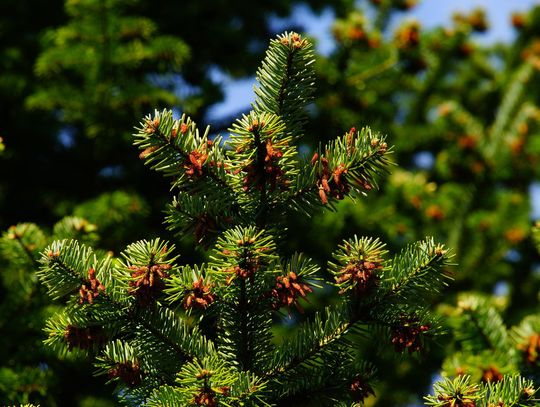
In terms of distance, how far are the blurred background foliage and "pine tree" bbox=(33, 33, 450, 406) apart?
2.63ft

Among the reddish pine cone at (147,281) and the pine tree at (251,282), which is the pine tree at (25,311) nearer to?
the pine tree at (251,282)

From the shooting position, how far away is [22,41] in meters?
4.04

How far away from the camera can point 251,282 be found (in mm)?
1306

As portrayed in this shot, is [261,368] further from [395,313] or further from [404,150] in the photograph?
[404,150]

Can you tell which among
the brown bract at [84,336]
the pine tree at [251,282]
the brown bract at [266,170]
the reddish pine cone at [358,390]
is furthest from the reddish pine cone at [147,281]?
the reddish pine cone at [358,390]

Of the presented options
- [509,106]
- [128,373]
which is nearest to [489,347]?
[128,373]

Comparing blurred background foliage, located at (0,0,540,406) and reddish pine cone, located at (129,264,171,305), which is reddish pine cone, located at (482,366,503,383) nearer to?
blurred background foliage, located at (0,0,540,406)

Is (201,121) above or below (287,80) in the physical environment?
above

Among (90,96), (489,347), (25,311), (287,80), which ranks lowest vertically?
(25,311)

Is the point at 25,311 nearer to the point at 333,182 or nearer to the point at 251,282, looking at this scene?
the point at 251,282

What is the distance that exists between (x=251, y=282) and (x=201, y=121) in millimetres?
2730

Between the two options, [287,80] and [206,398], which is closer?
[206,398]

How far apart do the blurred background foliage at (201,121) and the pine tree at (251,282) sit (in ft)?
2.63

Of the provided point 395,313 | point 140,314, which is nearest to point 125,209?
point 140,314
